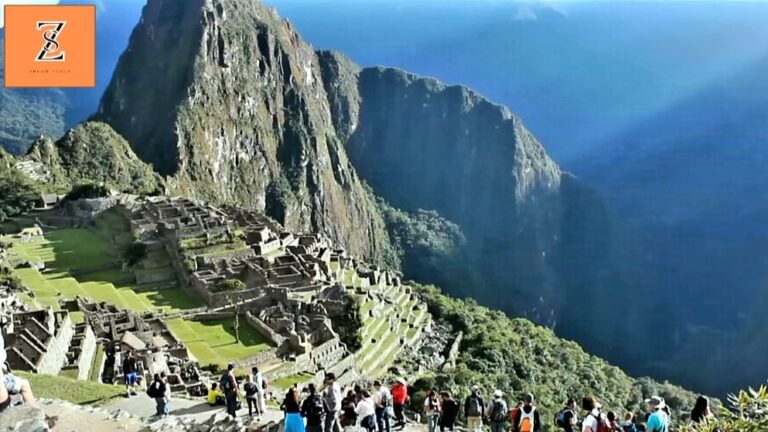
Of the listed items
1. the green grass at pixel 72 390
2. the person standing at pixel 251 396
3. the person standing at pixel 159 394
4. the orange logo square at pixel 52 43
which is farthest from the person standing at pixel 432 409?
the orange logo square at pixel 52 43

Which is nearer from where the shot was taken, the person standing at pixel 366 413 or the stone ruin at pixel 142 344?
the person standing at pixel 366 413

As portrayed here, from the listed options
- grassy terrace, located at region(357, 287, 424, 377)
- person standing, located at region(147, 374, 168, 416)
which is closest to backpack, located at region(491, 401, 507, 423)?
person standing, located at region(147, 374, 168, 416)

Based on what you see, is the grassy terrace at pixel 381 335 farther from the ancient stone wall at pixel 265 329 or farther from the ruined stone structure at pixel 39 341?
the ruined stone structure at pixel 39 341

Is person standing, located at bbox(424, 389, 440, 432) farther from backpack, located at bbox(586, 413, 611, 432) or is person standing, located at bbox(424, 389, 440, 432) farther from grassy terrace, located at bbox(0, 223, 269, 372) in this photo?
grassy terrace, located at bbox(0, 223, 269, 372)

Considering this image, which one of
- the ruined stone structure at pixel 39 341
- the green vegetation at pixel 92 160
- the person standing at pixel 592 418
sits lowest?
the person standing at pixel 592 418

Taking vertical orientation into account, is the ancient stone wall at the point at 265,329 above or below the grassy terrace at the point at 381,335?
above

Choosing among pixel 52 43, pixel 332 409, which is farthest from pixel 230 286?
pixel 332 409

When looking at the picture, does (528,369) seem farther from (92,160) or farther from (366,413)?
(92,160)
